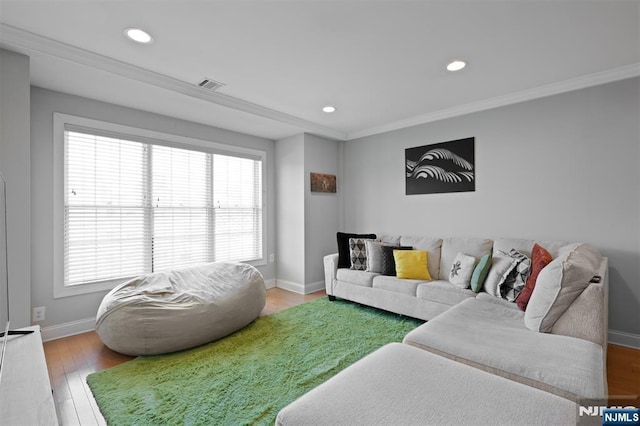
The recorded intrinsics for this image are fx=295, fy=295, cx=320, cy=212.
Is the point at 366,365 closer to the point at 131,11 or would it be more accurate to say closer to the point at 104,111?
the point at 131,11

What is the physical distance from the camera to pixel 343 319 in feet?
11.2

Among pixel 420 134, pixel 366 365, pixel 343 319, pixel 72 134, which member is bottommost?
pixel 343 319

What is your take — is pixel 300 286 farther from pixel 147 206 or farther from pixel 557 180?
pixel 557 180

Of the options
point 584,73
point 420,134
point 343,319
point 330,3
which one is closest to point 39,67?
point 330,3

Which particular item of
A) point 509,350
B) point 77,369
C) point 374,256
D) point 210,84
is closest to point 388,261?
point 374,256

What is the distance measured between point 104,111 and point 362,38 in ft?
9.57

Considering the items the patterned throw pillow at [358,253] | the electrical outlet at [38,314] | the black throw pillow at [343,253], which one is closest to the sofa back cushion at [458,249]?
the patterned throw pillow at [358,253]

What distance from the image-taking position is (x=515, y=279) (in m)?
2.65

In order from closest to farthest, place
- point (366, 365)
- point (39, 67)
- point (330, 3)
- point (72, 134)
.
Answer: point (366, 365)
point (330, 3)
point (39, 67)
point (72, 134)

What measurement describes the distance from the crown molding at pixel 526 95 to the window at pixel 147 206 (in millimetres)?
2436

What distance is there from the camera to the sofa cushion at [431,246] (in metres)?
3.64

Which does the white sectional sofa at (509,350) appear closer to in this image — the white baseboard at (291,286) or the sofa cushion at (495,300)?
the sofa cushion at (495,300)

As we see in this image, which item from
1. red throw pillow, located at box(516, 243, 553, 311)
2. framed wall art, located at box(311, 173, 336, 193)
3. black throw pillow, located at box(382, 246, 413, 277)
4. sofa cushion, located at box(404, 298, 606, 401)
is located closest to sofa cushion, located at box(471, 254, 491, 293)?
red throw pillow, located at box(516, 243, 553, 311)

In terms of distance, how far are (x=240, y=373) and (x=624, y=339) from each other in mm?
3550
